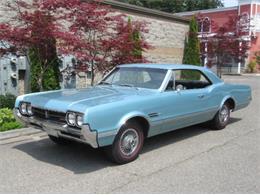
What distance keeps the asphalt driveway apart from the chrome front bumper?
18.9 inches

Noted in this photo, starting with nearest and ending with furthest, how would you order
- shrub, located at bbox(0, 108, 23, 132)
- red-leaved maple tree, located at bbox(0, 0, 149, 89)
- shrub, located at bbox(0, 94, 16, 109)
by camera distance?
shrub, located at bbox(0, 108, 23, 132)
red-leaved maple tree, located at bbox(0, 0, 149, 89)
shrub, located at bbox(0, 94, 16, 109)

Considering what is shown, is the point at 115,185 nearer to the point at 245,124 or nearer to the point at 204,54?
the point at 245,124

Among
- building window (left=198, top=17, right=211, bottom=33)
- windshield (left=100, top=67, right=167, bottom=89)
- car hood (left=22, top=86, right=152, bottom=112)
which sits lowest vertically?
car hood (left=22, top=86, right=152, bottom=112)

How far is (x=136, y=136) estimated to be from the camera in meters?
5.41

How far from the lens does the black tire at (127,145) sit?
506cm

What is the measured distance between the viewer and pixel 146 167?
5.07m

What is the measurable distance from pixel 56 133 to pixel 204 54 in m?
15.0

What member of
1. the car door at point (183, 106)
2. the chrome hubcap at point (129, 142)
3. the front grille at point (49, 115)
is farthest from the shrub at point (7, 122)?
the car door at point (183, 106)

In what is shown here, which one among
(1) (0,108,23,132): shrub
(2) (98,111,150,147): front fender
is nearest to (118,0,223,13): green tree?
(1) (0,108,23,132): shrub

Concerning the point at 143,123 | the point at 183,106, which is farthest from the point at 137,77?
the point at 143,123

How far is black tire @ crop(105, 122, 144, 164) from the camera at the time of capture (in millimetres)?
5062

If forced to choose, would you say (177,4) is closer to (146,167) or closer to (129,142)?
(129,142)

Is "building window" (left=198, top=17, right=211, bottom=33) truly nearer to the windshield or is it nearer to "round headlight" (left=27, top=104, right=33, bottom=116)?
the windshield

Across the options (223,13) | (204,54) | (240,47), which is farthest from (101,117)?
(223,13)
